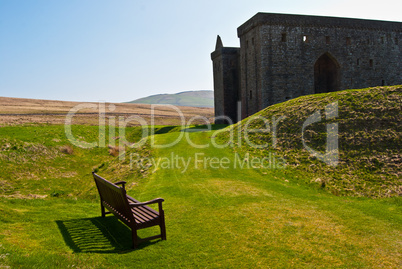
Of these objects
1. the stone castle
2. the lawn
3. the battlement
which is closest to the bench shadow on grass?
the lawn

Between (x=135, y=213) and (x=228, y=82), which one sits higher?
(x=228, y=82)

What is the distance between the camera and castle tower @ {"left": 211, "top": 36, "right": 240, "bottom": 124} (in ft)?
145

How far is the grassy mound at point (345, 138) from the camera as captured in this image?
595 inches

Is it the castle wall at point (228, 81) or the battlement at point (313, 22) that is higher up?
the battlement at point (313, 22)

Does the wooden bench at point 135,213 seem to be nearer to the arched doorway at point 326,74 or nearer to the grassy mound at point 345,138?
the grassy mound at point 345,138

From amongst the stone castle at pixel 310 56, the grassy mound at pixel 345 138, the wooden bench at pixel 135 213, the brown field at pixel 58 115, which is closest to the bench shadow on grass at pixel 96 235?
the wooden bench at pixel 135 213

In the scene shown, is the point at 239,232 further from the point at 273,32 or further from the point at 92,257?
the point at 273,32

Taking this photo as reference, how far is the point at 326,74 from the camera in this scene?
39.4m

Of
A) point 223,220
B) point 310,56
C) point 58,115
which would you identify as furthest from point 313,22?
point 58,115

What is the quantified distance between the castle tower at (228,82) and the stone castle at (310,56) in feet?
6.07

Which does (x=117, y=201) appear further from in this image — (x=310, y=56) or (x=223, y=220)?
(x=310, y=56)

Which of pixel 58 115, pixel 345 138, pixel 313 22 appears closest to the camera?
pixel 345 138

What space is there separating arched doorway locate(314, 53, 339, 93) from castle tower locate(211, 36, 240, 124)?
1053 cm

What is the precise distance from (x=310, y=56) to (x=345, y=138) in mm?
19883
